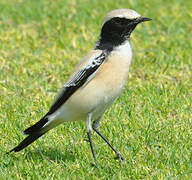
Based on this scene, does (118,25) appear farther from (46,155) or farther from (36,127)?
(46,155)

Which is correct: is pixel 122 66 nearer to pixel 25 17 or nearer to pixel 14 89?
pixel 14 89

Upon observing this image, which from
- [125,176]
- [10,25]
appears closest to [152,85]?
[125,176]

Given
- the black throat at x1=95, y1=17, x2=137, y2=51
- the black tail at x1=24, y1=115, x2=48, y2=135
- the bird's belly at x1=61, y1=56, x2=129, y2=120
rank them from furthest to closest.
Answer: the black tail at x1=24, y1=115, x2=48, y2=135 < the black throat at x1=95, y1=17, x2=137, y2=51 < the bird's belly at x1=61, y1=56, x2=129, y2=120

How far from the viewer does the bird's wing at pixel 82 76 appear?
596cm

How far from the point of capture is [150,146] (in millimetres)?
6441

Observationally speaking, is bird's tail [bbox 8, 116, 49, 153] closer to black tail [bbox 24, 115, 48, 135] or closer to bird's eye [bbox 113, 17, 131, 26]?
black tail [bbox 24, 115, 48, 135]

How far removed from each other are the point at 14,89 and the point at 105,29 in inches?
108

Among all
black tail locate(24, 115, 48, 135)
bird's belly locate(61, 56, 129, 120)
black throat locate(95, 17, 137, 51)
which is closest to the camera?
bird's belly locate(61, 56, 129, 120)

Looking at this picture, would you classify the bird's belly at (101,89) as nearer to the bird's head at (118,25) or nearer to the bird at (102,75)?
the bird at (102,75)

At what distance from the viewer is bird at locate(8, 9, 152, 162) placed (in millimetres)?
5918

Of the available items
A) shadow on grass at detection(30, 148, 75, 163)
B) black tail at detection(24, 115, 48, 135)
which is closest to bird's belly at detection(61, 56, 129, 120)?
black tail at detection(24, 115, 48, 135)

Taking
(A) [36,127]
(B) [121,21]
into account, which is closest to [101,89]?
(B) [121,21]

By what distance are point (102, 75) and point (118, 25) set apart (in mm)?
592

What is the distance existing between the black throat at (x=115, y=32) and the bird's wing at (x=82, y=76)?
144mm
